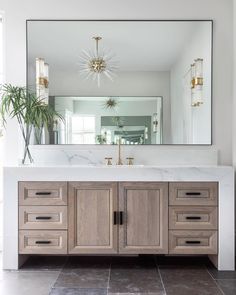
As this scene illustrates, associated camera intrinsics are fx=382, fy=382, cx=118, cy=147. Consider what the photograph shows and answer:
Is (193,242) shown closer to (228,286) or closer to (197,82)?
(228,286)

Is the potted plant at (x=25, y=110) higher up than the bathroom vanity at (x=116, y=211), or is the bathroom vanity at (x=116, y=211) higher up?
the potted plant at (x=25, y=110)

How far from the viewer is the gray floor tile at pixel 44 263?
3.13 metres

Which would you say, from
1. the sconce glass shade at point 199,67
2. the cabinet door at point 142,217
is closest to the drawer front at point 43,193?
the cabinet door at point 142,217

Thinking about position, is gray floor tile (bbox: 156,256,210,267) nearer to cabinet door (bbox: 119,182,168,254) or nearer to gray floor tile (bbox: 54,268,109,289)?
cabinet door (bbox: 119,182,168,254)

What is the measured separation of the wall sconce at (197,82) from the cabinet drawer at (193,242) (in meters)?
1.21

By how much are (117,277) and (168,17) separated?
2348mm

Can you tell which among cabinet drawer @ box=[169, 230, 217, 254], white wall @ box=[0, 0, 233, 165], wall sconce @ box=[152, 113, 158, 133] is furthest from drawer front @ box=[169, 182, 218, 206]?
wall sconce @ box=[152, 113, 158, 133]

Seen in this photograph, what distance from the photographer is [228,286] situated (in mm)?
2707

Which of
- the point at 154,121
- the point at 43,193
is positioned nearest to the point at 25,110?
the point at 43,193

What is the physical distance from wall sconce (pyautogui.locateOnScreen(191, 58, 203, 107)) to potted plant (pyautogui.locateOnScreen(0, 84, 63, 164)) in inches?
52.4

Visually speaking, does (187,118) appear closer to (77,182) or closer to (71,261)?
(77,182)

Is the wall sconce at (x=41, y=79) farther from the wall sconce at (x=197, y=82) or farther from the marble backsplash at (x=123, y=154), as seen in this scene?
the wall sconce at (x=197, y=82)

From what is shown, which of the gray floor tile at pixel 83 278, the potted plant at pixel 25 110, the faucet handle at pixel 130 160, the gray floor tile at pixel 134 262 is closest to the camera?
the gray floor tile at pixel 83 278

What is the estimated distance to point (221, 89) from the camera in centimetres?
355
